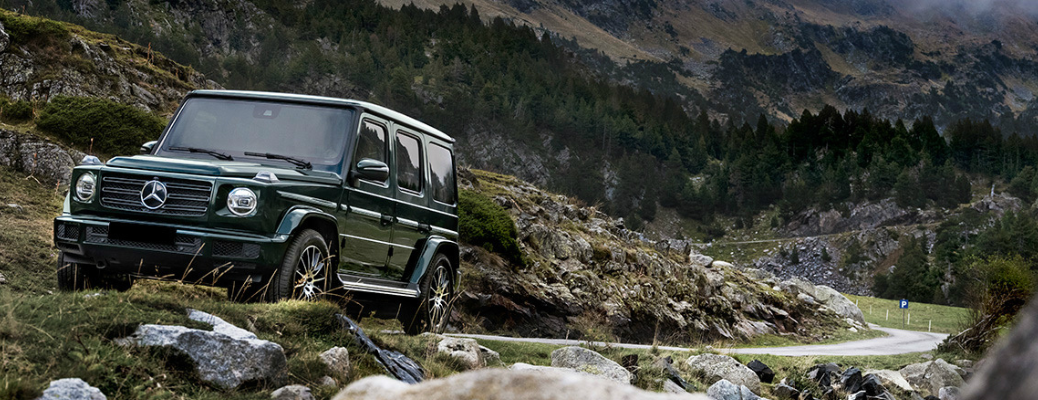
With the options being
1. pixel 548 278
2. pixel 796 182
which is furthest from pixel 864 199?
pixel 548 278

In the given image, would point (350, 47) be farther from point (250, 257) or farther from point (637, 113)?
point (250, 257)

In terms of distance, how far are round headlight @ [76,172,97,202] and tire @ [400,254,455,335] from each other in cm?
380

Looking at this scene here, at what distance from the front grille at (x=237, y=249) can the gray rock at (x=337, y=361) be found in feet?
4.08

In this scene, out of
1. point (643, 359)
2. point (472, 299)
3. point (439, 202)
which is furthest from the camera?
point (472, 299)

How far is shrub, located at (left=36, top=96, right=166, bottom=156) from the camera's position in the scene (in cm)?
1694

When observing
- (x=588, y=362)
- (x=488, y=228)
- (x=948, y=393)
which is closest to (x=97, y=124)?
(x=488, y=228)

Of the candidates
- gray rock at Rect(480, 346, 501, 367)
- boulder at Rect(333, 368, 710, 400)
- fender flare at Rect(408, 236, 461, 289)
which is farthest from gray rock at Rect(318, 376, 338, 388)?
boulder at Rect(333, 368, 710, 400)

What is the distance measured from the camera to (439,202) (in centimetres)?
1044

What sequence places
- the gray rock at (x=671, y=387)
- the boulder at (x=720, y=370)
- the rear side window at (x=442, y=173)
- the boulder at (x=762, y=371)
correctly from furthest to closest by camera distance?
the boulder at (x=762, y=371) < the boulder at (x=720, y=370) < the gray rock at (x=671, y=387) < the rear side window at (x=442, y=173)

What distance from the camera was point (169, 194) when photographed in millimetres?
7082

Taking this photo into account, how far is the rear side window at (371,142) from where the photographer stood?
8516 millimetres

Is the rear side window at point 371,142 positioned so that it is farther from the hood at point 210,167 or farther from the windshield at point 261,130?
the hood at point 210,167

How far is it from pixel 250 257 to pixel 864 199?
147562 millimetres

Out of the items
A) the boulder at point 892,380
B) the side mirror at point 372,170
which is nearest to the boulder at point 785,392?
the boulder at point 892,380
